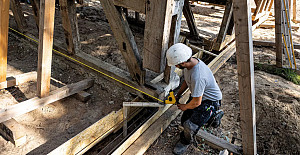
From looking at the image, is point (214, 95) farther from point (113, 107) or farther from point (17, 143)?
point (17, 143)

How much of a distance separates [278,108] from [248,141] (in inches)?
60.4

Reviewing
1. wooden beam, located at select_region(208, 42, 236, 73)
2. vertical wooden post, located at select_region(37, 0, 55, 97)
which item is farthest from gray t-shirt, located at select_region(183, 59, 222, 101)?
wooden beam, located at select_region(208, 42, 236, 73)

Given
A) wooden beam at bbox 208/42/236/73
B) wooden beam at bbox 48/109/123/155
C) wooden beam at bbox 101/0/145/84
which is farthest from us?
wooden beam at bbox 208/42/236/73

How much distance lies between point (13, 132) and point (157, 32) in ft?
7.15

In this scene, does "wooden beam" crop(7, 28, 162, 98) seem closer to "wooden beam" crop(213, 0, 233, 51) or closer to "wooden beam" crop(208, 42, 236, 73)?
"wooden beam" crop(208, 42, 236, 73)

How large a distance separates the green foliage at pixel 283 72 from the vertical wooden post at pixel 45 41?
5025 millimetres

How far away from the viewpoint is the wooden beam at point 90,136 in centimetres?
240

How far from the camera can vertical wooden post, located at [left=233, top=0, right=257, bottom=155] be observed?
1994mm

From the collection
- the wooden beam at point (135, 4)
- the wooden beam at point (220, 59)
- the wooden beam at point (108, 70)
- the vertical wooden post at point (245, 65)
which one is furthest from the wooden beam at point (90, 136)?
the wooden beam at point (220, 59)

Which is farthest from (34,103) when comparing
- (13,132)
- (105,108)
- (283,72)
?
(283,72)

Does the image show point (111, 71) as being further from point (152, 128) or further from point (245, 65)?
point (245, 65)

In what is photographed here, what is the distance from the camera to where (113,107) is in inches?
142

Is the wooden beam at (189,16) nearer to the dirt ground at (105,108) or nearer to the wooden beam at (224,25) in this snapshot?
the wooden beam at (224,25)

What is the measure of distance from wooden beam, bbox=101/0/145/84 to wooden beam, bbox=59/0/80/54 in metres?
0.90
